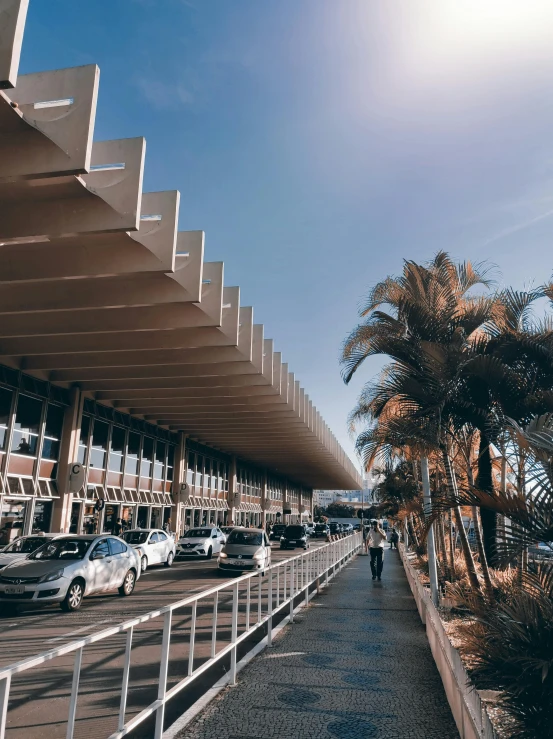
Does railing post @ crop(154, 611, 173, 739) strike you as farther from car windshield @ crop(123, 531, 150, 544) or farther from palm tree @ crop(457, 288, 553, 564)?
car windshield @ crop(123, 531, 150, 544)

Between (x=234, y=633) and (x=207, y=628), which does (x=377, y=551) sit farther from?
(x=207, y=628)

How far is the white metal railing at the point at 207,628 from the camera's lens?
3070 millimetres

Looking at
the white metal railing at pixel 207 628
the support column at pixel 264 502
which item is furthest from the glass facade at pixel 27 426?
the support column at pixel 264 502

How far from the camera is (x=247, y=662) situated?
267 inches

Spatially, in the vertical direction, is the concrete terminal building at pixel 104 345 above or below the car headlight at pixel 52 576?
above

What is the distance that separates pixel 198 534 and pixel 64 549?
13.3 meters

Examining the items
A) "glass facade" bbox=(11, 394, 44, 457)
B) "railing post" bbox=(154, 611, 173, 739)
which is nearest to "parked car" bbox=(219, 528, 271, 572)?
"glass facade" bbox=(11, 394, 44, 457)

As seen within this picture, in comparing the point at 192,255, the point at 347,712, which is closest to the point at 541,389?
the point at 347,712

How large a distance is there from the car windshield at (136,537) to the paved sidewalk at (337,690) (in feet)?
34.5

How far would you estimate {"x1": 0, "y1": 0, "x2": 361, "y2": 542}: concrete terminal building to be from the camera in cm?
882

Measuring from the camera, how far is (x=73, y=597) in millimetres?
11156

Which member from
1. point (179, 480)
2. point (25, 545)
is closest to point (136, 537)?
point (25, 545)

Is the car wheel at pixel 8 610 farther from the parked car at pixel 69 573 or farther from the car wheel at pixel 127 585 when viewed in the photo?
the car wheel at pixel 127 585

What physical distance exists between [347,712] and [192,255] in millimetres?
10571
